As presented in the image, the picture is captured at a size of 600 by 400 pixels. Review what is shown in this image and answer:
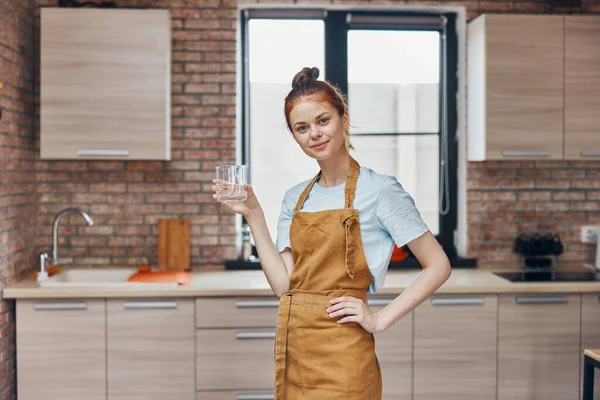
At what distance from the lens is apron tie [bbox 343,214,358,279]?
6.10 feet

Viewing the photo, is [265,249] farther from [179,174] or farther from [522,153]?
[522,153]

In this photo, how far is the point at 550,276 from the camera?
3494 millimetres

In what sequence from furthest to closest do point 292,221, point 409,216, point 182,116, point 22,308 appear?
point 182,116 → point 22,308 → point 292,221 → point 409,216

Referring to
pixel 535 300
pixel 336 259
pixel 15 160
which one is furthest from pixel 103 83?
pixel 535 300

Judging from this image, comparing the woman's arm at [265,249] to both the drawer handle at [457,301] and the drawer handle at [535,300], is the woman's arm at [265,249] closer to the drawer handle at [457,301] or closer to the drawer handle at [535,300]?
the drawer handle at [457,301]

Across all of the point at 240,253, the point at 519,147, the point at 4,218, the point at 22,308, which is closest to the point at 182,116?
the point at 240,253

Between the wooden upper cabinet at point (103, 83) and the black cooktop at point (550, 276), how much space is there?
196 cm

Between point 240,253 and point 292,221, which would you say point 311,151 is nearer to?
point 292,221

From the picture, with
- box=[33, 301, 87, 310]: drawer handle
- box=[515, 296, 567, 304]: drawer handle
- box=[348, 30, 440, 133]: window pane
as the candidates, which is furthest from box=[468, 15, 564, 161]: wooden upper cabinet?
box=[33, 301, 87, 310]: drawer handle

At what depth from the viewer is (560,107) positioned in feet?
11.7

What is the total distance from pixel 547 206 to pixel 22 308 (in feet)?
9.81

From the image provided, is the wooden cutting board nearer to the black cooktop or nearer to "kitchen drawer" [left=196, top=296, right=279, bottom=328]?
"kitchen drawer" [left=196, top=296, right=279, bottom=328]

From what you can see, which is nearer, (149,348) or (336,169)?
(336,169)

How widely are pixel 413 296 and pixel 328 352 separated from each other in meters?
0.29
